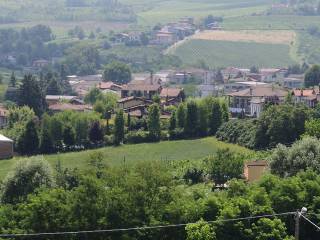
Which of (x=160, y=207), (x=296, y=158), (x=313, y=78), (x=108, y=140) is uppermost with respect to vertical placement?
(x=160, y=207)

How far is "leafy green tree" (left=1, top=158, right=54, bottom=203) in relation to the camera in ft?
91.1

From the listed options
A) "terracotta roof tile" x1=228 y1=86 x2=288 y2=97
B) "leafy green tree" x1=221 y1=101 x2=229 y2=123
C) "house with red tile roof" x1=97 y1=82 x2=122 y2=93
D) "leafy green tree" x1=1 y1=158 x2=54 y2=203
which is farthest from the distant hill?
"leafy green tree" x1=1 y1=158 x2=54 y2=203

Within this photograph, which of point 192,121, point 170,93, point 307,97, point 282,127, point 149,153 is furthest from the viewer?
point 170,93

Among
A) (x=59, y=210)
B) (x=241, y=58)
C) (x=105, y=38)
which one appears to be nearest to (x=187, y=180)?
(x=59, y=210)

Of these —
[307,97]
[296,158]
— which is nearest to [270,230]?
[296,158]

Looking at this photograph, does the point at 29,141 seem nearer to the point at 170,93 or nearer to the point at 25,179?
the point at 25,179

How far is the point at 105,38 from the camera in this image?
327ft

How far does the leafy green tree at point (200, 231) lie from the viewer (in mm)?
20500

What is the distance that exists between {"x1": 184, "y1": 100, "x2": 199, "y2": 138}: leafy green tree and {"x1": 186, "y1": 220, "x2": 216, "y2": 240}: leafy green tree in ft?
71.5

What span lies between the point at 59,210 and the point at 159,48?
71.6 m

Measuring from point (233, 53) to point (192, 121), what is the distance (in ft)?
156

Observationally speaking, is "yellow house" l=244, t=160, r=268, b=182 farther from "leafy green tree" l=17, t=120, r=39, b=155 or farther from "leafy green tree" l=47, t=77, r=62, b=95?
"leafy green tree" l=47, t=77, r=62, b=95

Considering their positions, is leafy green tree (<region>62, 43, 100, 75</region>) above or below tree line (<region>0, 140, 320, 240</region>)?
below

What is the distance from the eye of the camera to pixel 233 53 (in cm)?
8962
